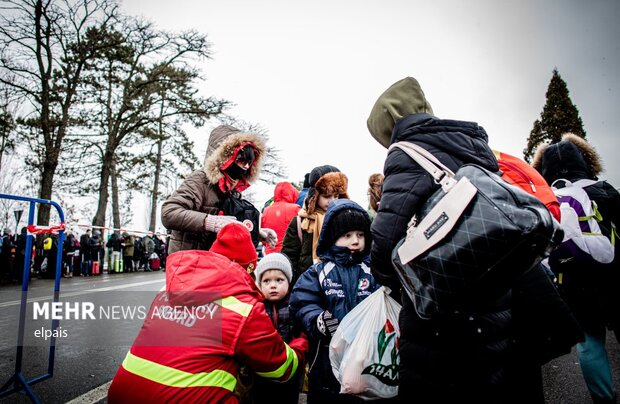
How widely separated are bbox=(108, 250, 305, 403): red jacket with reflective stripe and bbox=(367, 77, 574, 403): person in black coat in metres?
0.67

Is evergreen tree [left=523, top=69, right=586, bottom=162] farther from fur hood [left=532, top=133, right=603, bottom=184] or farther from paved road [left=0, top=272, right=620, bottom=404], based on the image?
fur hood [left=532, top=133, right=603, bottom=184]

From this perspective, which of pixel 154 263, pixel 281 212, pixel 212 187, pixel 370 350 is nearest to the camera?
pixel 370 350

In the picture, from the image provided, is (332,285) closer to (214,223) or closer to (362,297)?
(362,297)

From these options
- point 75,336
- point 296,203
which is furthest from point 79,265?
point 296,203

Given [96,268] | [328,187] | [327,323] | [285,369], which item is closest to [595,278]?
[327,323]

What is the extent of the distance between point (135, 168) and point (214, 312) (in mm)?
20293

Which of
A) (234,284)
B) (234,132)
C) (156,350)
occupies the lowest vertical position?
(156,350)

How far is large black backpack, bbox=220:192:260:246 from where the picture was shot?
2.79m

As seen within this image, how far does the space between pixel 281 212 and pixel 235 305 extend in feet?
7.39

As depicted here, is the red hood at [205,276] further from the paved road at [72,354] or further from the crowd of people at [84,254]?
the crowd of people at [84,254]

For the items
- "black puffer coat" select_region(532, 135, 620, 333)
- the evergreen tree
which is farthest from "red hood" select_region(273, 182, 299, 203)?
the evergreen tree

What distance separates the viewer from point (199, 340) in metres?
1.73

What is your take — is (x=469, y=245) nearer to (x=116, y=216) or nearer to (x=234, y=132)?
(x=234, y=132)

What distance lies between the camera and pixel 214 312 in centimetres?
176
